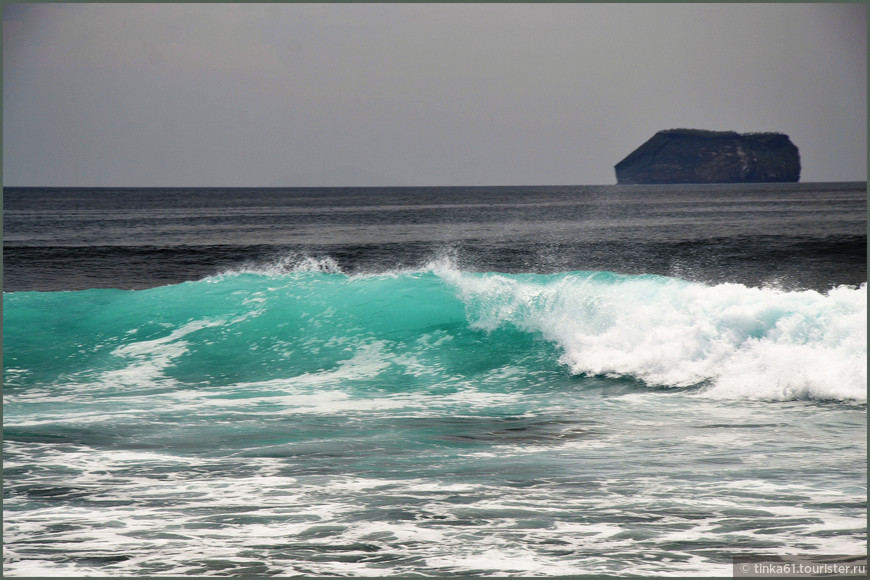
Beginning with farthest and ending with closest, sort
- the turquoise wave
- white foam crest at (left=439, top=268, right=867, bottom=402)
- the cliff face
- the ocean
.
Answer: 1. the cliff face
2. the turquoise wave
3. white foam crest at (left=439, top=268, right=867, bottom=402)
4. the ocean

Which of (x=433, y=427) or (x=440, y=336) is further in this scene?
(x=440, y=336)

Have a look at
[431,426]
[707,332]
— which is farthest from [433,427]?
[707,332]

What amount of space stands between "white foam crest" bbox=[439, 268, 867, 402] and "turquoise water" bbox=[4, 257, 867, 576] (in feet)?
0.14

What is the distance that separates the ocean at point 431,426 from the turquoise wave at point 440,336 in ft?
0.21

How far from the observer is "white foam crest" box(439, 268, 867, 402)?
38.2 feet

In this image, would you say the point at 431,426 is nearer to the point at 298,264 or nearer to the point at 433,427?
the point at 433,427

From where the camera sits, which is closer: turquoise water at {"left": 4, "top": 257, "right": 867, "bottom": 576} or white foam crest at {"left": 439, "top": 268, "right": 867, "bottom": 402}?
turquoise water at {"left": 4, "top": 257, "right": 867, "bottom": 576}

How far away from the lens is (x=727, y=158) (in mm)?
187375

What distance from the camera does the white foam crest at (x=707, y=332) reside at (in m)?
11.6

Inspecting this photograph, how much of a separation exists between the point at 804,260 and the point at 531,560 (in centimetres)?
3169

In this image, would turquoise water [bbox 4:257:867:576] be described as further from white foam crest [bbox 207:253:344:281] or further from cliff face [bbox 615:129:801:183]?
cliff face [bbox 615:129:801:183]

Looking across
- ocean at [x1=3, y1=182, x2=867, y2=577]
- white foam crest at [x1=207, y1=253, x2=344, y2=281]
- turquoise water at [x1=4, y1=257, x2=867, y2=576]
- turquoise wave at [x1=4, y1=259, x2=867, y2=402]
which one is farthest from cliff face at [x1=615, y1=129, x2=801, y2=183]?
ocean at [x1=3, y1=182, x2=867, y2=577]

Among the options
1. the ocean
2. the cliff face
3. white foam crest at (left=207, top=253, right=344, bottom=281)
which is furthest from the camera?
the cliff face

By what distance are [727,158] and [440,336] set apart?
188 metres
